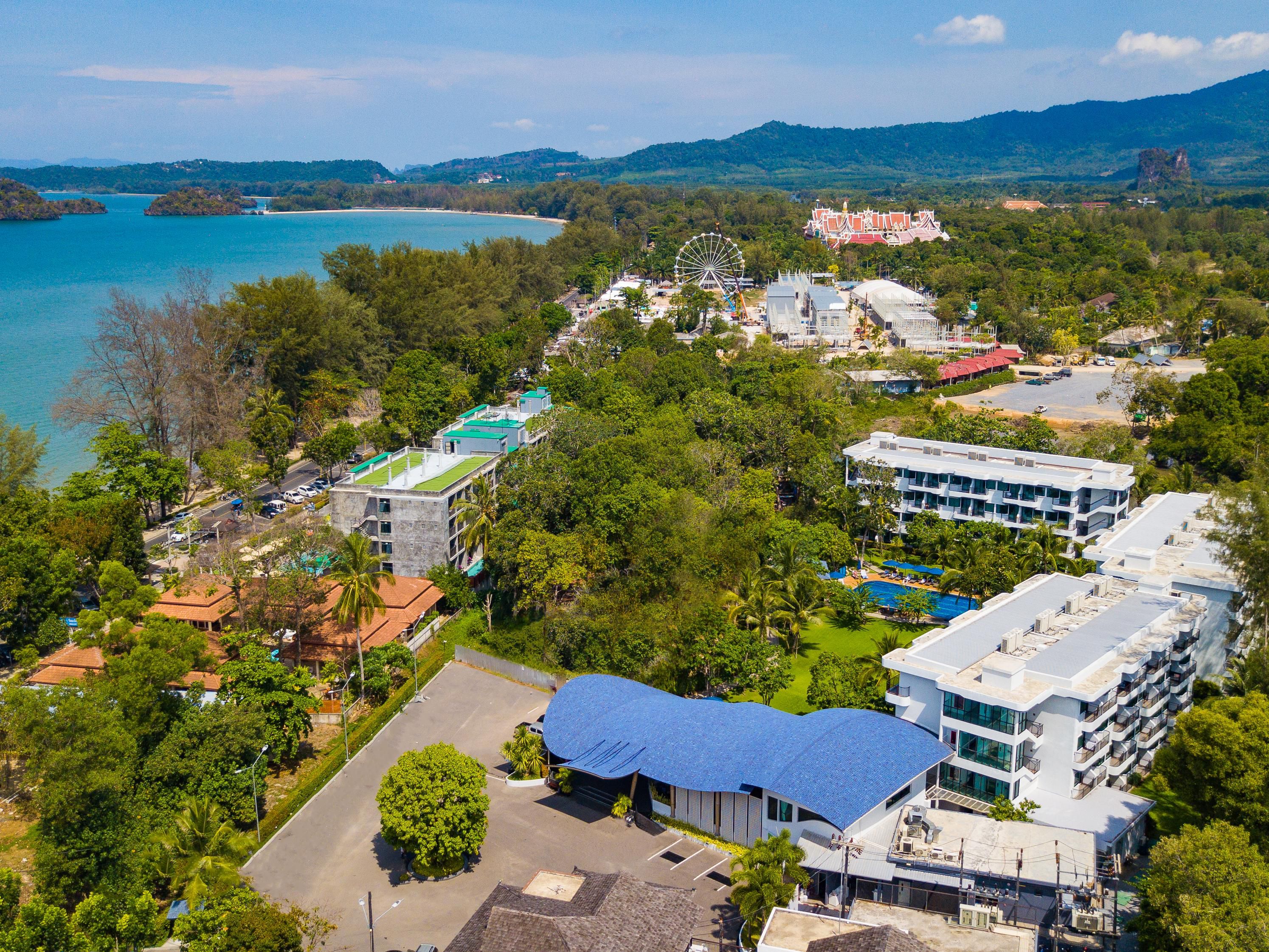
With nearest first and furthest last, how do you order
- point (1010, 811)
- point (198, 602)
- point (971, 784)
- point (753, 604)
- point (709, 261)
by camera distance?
point (1010, 811) < point (971, 784) < point (753, 604) < point (198, 602) < point (709, 261)

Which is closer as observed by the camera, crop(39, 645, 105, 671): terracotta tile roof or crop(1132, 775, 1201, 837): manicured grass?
crop(1132, 775, 1201, 837): manicured grass

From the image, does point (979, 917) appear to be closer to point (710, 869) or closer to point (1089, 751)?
point (710, 869)

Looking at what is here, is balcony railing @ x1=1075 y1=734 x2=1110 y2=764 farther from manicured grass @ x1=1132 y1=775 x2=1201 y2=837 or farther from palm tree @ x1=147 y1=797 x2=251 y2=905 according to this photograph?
palm tree @ x1=147 y1=797 x2=251 y2=905

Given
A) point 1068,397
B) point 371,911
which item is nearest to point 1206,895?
point 371,911

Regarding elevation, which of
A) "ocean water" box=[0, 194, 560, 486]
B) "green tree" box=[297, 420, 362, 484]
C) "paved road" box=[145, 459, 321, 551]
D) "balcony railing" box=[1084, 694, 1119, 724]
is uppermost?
"ocean water" box=[0, 194, 560, 486]

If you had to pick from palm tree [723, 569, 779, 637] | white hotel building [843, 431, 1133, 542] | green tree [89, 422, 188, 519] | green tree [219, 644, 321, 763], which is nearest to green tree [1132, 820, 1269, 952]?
palm tree [723, 569, 779, 637]
